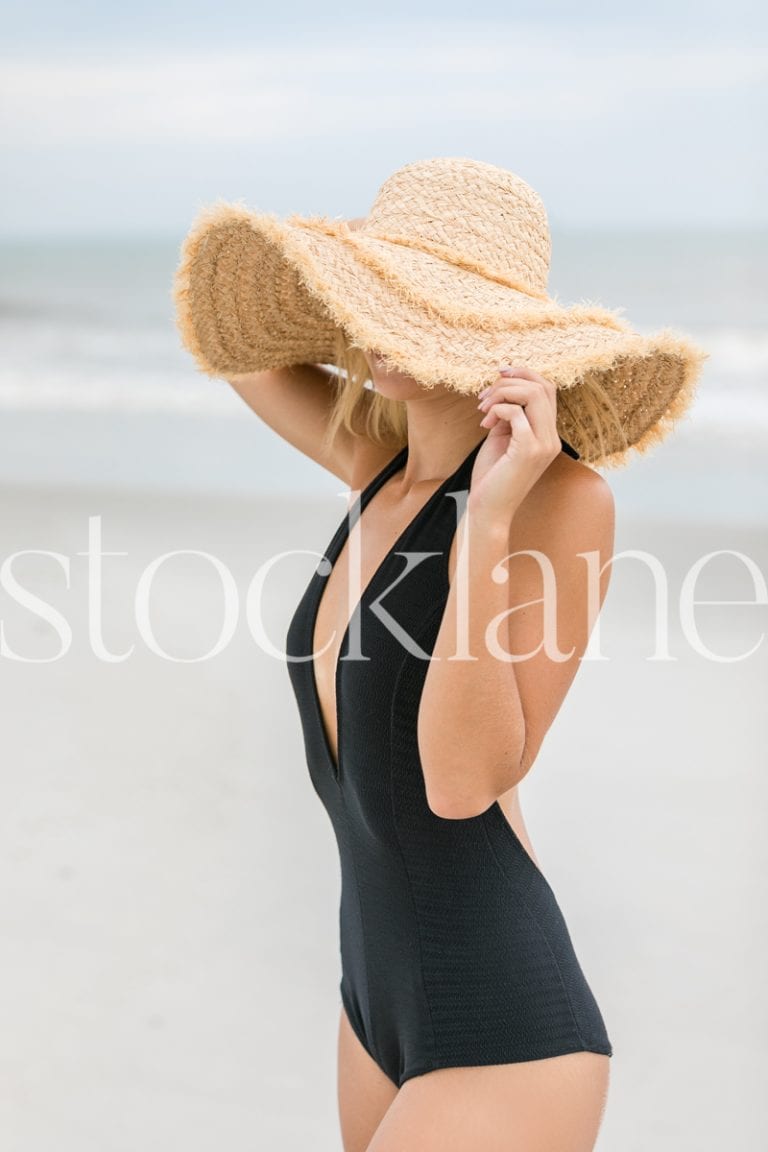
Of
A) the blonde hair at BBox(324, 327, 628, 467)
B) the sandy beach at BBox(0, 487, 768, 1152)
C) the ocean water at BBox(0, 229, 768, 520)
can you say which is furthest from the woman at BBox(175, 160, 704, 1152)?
the ocean water at BBox(0, 229, 768, 520)

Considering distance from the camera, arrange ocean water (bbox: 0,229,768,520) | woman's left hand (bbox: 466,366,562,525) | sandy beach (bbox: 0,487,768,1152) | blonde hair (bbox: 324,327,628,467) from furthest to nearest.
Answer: ocean water (bbox: 0,229,768,520)
sandy beach (bbox: 0,487,768,1152)
blonde hair (bbox: 324,327,628,467)
woman's left hand (bbox: 466,366,562,525)

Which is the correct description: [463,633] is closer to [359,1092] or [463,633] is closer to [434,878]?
[434,878]

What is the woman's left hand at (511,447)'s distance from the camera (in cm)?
92

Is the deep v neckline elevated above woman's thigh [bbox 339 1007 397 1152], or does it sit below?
above

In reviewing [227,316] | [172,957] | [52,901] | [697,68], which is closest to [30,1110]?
[172,957]

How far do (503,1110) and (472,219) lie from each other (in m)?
0.78

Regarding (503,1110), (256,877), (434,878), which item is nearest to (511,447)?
(434,878)

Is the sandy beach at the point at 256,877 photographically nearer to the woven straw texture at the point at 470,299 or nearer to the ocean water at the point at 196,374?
the woven straw texture at the point at 470,299

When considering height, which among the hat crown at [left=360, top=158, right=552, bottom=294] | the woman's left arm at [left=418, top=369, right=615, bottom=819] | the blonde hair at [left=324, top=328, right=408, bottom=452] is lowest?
the woman's left arm at [left=418, top=369, right=615, bottom=819]

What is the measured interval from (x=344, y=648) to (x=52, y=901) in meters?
1.72

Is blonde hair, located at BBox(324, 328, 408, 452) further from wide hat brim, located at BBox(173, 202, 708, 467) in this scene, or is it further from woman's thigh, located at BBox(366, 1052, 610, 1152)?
woman's thigh, located at BBox(366, 1052, 610, 1152)

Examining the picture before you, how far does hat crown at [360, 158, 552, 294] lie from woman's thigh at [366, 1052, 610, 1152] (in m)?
0.69

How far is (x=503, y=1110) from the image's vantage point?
3.44 feet

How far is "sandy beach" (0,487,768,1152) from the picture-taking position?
2.09 metres
